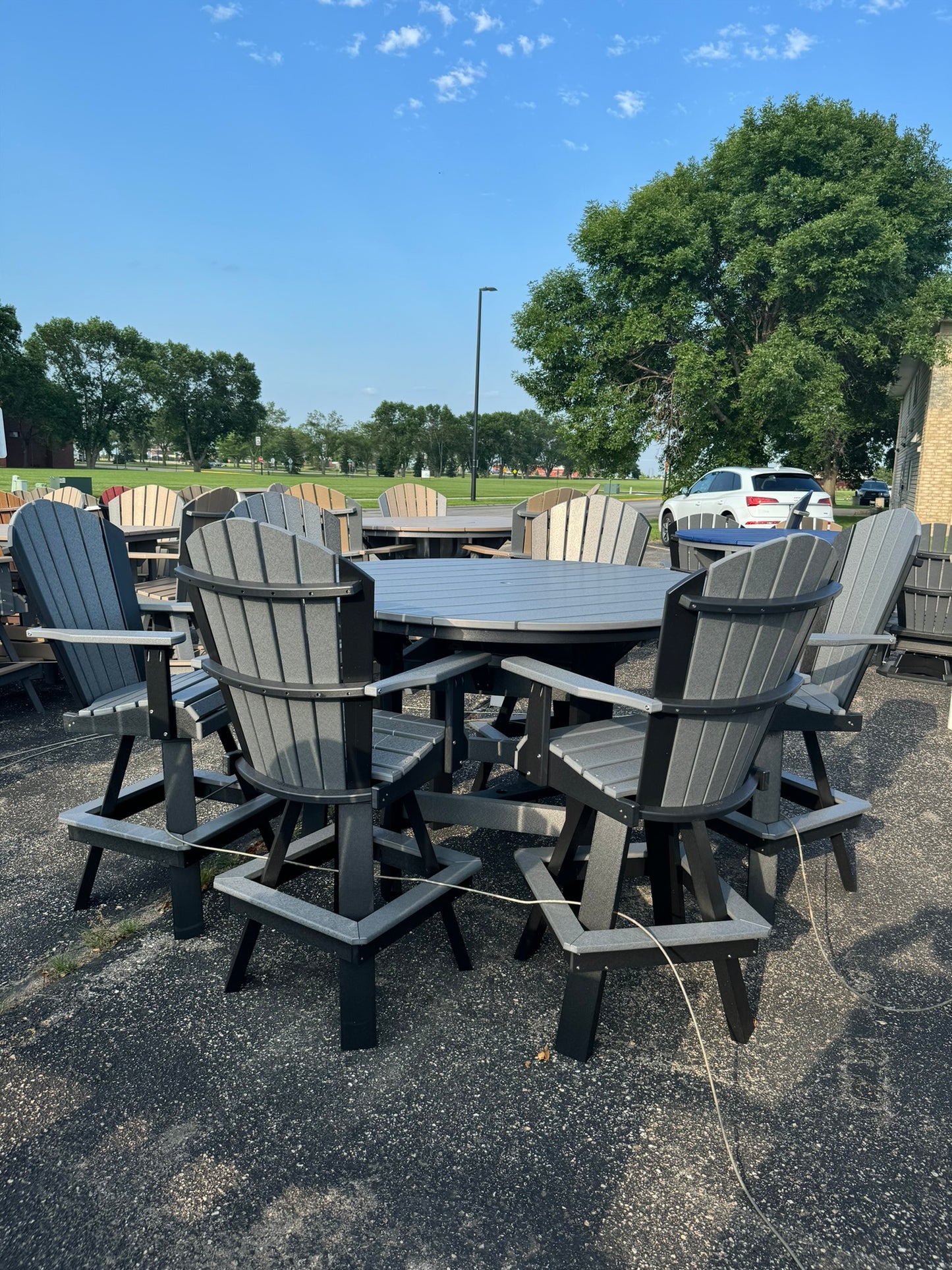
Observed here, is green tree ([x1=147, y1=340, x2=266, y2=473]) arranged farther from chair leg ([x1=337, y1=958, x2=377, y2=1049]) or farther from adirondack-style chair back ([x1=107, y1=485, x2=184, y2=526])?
chair leg ([x1=337, y1=958, x2=377, y2=1049])

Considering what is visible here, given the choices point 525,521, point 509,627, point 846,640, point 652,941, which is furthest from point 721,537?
point 652,941

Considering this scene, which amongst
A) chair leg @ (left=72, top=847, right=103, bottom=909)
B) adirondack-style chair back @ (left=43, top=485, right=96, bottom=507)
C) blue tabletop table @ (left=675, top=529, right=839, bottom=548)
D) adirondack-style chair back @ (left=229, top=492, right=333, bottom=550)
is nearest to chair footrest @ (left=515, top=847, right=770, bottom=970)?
chair leg @ (left=72, top=847, right=103, bottom=909)

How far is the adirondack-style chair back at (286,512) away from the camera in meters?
3.48

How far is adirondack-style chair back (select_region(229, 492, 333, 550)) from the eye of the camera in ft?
11.4

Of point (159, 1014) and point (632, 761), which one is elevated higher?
point (632, 761)

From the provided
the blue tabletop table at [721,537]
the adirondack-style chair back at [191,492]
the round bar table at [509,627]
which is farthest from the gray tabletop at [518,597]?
the adirondack-style chair back at [191,492]

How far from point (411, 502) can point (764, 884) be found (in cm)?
652

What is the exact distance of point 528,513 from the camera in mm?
6438

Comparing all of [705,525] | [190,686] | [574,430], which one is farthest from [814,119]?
[190,686]

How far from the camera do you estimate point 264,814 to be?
104 inches

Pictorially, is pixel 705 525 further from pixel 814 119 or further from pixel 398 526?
pixel 814 119

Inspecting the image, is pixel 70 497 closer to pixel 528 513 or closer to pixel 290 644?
pixel 528 513

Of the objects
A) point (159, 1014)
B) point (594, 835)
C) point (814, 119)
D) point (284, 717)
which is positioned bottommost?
point (159, 1014)

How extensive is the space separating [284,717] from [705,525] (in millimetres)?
4961
